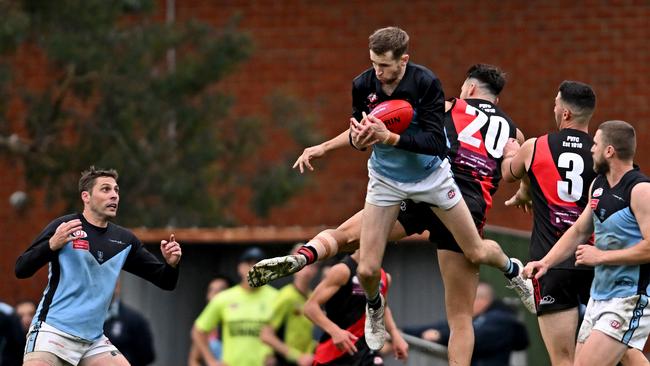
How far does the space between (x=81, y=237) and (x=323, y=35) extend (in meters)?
15.1

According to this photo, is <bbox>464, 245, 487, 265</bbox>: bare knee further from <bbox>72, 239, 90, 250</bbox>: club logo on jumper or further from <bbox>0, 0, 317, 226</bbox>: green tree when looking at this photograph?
<bbox>0, 0, 317, 226</bbox>: green tree

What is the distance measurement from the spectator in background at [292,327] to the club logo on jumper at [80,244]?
4754mm

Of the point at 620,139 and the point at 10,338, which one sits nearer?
the point at 620,139

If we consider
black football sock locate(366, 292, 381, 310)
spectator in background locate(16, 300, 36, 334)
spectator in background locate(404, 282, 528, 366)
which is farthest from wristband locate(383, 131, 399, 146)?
spectator in background locate(16, 300, 36, 334)

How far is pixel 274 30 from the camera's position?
25.7 meters

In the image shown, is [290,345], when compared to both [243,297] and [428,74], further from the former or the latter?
[428,74]

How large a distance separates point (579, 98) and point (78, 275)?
4147 millimetres

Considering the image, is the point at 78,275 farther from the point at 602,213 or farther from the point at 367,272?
the point at 602,213

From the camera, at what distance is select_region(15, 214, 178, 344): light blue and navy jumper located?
10.9 m

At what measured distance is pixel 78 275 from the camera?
11023 millimetres

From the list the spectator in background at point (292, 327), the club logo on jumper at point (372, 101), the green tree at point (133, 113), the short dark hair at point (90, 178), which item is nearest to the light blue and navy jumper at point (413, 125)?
the club logo on jumper at point (372, 101)

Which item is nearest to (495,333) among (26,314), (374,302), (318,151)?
(374,302)

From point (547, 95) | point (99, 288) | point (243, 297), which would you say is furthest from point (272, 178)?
point (99, 288)

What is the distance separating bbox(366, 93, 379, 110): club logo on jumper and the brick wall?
14563 mm
